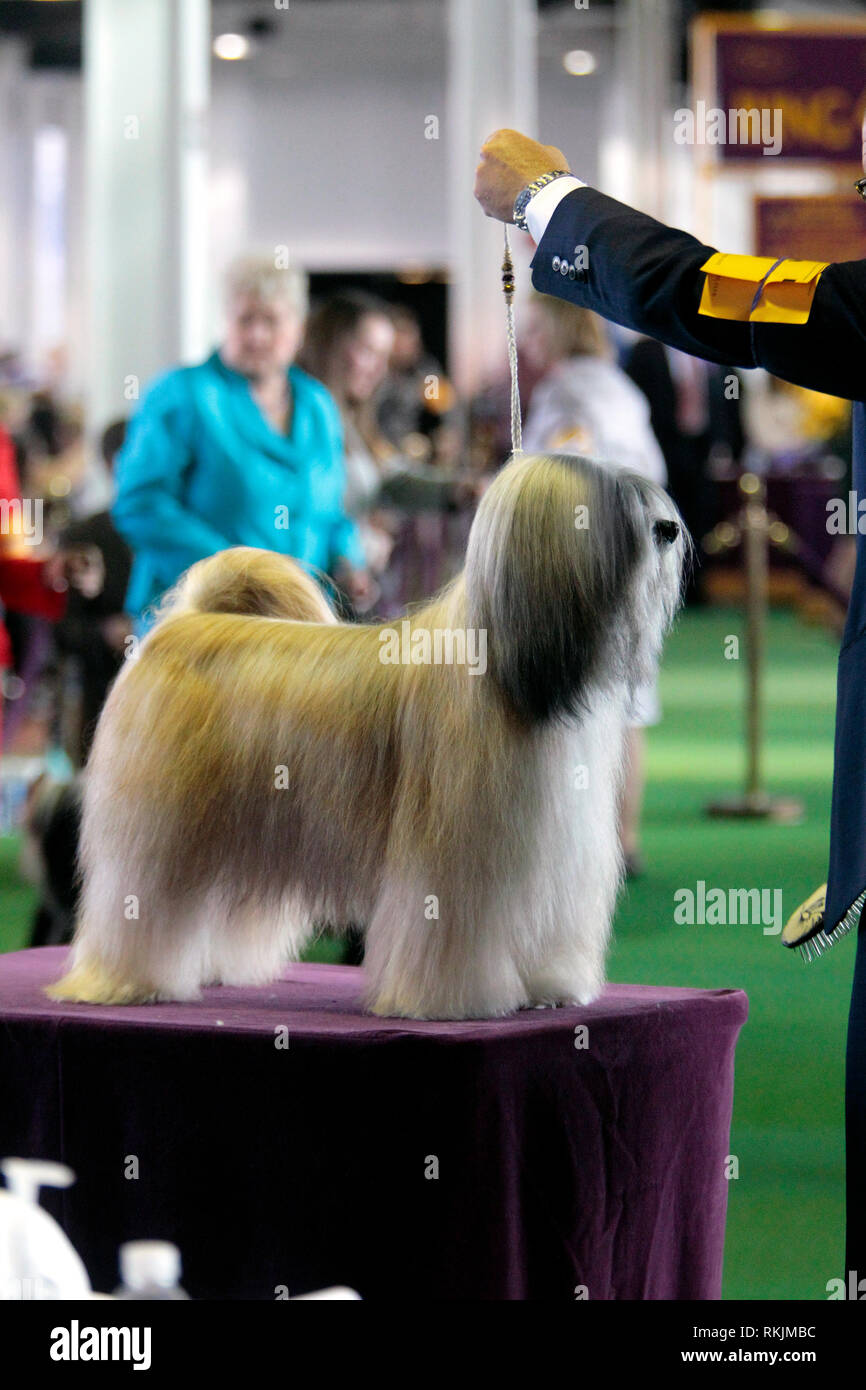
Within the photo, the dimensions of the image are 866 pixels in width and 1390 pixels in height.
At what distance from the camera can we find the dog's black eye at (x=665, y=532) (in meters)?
2.25

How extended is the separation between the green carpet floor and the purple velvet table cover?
0.79 meters

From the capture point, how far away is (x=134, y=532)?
4121mm

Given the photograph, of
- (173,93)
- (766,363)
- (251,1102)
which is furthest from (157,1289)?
(173,93)

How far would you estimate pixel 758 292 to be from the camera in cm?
207

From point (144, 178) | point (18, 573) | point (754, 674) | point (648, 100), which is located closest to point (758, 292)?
point (18, 573)

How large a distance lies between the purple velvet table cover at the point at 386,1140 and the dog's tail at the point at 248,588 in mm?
588

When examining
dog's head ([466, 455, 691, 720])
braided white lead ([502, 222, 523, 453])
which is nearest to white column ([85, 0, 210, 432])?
braided white lead ([502, 222, 523, 453])

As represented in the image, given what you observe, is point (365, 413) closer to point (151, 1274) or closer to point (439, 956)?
point (439, 956)

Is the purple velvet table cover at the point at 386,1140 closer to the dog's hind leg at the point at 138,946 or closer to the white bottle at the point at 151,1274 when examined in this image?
the dog's hind leg at the point at 138,946

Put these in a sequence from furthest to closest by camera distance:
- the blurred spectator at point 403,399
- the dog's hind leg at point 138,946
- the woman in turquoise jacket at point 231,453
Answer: the blurred spectator at point 403,399 → the woman in turquoise jacket at point 231,453 → the dog's hind leg at point 138,946

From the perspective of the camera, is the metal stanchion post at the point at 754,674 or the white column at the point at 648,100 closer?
the metal stanchion post at the point at 754,674

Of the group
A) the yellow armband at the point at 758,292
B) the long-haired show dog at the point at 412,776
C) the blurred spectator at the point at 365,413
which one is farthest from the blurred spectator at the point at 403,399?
the yellow armband at the point at 758,292

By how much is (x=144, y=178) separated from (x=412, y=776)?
23.5 ft

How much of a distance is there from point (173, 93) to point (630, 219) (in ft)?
23.7
